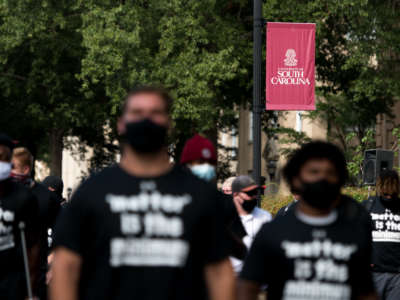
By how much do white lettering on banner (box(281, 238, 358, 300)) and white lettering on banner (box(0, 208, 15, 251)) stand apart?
2389 mm

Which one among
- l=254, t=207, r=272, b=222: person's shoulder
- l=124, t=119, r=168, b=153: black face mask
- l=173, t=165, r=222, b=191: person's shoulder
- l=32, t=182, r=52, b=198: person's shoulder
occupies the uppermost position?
l=124, t=119, r=168, b=153: black face mask

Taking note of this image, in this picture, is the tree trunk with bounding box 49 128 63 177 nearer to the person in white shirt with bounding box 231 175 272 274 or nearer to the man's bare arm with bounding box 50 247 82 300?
the person in white shirt with bounding box 231 175 272 274

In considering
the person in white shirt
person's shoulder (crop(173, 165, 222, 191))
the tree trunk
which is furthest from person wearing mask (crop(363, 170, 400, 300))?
the tree trunk

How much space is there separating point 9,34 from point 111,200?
22.9 m

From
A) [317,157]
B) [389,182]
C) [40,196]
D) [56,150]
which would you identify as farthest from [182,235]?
[56,150]

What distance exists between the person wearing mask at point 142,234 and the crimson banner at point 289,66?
38.5 feet

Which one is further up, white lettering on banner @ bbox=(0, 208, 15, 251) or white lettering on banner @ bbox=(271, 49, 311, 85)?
white lettering on banner @ bbox=(271, 49, 311, 85)

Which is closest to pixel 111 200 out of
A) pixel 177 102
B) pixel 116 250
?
pixel 116 250

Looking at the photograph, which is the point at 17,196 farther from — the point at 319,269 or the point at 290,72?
the point at 290,72

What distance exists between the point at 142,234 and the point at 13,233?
2563 mm

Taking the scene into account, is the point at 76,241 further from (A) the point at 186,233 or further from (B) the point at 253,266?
(B) the point at 253,266

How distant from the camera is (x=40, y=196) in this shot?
8.46 meters

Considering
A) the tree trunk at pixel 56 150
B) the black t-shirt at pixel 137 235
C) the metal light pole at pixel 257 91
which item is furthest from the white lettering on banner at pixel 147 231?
the tree trunk at pixel 56 150

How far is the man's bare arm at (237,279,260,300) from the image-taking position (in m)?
4.24
